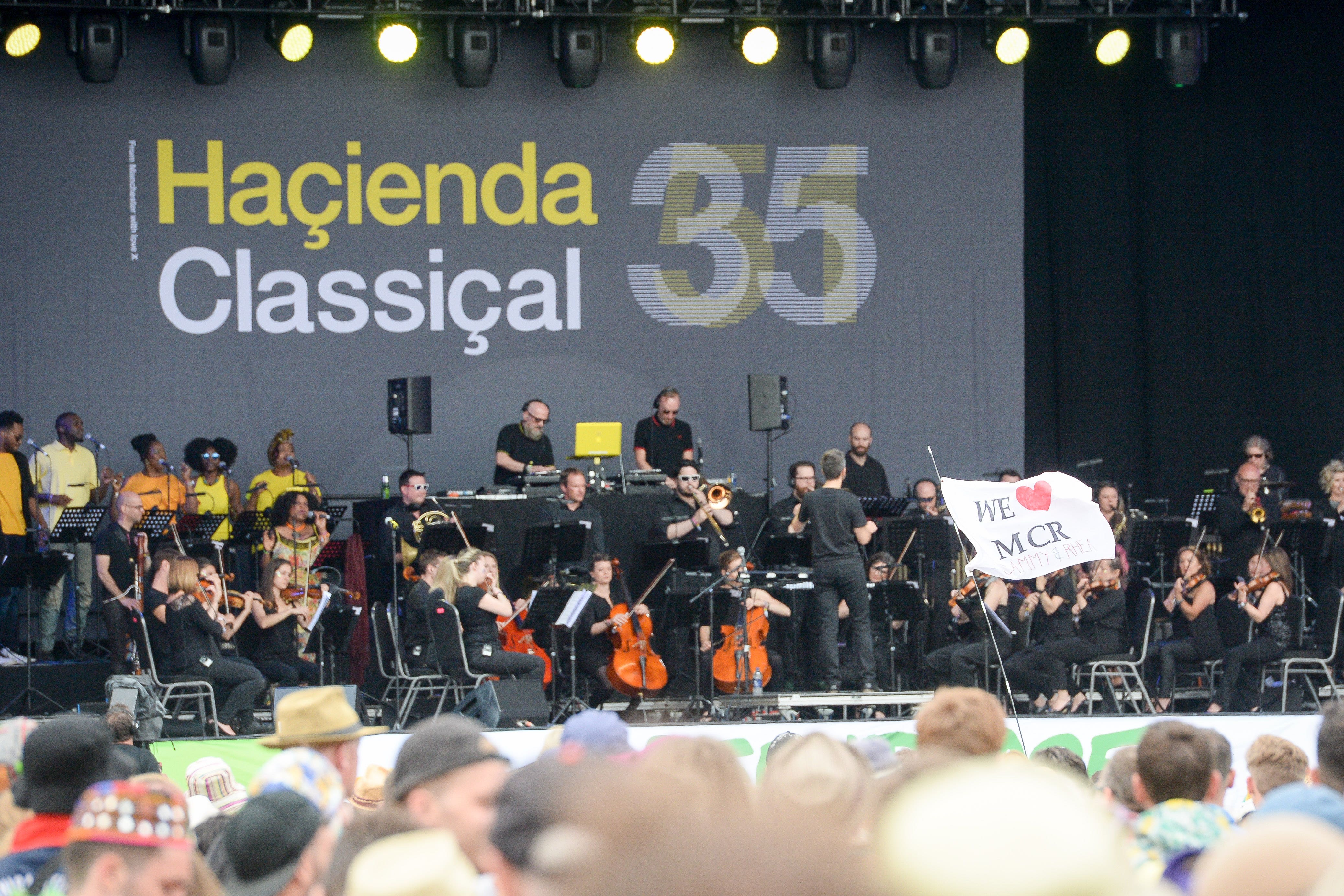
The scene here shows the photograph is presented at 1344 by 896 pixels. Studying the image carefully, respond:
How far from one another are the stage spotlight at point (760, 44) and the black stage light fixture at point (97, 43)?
571cm

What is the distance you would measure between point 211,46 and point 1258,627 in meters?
10.5

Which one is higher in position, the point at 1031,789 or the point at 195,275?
the point at 195,275

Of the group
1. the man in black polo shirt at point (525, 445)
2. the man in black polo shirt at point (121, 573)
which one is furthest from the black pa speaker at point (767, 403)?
the man in black polo shirt at point (121, 573)

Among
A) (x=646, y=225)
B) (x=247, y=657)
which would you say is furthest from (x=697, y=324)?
(x=247, y=657)

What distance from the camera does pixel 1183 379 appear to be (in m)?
16.1

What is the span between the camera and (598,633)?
12.2 meters

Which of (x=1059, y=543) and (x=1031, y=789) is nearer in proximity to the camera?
(x=1031, y=789)

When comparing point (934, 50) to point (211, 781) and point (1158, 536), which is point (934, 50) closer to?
point (1158, 536)

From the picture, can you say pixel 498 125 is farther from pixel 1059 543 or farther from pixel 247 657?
pixel 1059 543

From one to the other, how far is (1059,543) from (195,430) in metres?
10.0

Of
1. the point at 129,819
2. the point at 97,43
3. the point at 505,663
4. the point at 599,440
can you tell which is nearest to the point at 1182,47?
the point at 599,440

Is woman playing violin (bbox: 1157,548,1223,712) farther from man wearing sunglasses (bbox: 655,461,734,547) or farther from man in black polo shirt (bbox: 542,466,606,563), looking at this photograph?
man in black polo shirt (bbox: 542,466,606,563)

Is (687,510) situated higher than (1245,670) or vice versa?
(687,510)

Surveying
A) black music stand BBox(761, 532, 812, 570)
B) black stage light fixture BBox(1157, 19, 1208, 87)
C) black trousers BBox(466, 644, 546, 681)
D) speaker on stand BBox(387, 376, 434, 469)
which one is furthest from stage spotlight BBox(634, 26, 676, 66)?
black trousers BBox(466, 644, 546, 681)
